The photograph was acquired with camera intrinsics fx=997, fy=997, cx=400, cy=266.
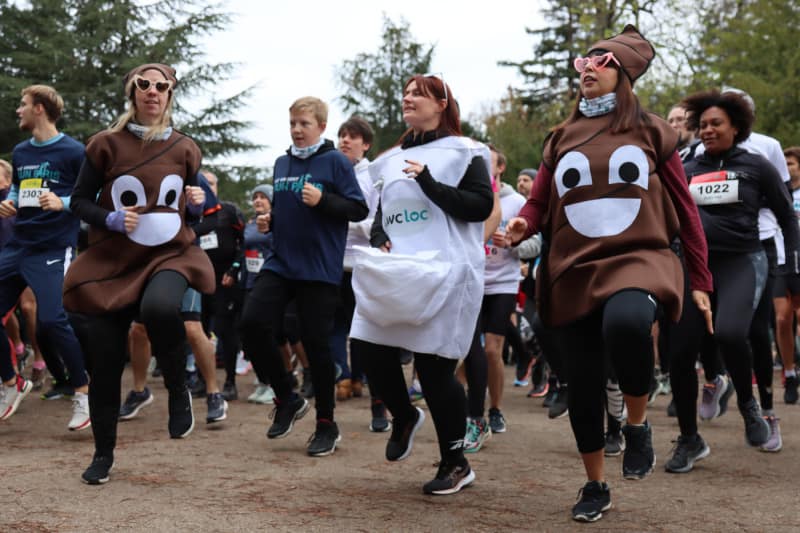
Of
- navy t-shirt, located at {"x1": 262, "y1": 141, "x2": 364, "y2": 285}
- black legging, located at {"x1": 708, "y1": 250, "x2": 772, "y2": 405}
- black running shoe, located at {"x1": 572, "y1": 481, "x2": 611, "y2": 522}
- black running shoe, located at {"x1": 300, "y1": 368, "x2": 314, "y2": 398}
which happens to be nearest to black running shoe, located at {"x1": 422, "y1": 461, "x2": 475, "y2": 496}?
black running shoe, located at {"x1": 572, "y1": 481, "x2": 611, "y2": 522}

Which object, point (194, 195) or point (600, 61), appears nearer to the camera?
point (600, 61)

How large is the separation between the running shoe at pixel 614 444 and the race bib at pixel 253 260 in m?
5.12

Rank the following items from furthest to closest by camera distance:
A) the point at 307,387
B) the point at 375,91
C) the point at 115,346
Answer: the point at 375,91 < the point at 307,387 < the point at 115,346

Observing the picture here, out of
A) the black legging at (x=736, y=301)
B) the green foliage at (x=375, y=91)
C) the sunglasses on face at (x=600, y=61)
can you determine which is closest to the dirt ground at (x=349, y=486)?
the black legging at (x=736, y=301)

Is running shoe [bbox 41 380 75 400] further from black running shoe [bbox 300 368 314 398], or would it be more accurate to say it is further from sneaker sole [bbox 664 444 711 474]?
sneaker sole [bbox 664 444 711 474]

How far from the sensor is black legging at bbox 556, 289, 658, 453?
413 cm

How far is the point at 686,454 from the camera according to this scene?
5.67 m

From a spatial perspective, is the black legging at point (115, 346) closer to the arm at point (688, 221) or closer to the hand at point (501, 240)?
the hand at point (501, 240)

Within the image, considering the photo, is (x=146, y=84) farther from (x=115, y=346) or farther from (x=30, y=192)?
(x=30, y=192)

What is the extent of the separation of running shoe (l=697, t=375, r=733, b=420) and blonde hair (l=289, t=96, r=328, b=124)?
3159 mm

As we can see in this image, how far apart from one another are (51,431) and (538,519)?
4.18 meters

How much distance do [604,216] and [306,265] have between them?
2.37 metres

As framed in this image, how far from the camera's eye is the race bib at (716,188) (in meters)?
6.06

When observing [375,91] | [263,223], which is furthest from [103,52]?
[263,223]
